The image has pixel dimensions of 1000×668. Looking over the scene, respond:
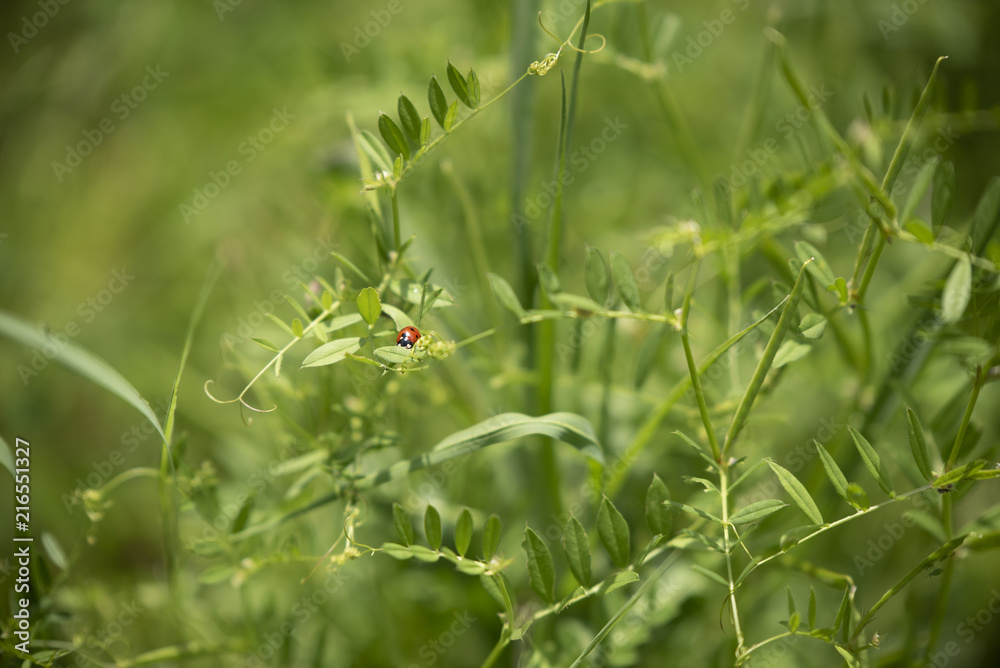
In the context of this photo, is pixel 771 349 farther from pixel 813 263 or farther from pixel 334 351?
pixel 334 351

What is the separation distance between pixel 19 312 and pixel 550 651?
1.33 metres

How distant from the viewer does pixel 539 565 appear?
564 mm

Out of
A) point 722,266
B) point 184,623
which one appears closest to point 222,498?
point 184,623

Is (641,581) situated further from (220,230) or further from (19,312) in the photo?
(19,312)

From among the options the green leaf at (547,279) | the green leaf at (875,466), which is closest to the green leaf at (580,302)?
the green leaf at (547,279)

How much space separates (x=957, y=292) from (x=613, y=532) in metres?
0.37

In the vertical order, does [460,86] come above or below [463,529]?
above

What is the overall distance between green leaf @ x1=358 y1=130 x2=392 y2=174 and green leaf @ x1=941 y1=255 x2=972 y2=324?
20.1 inches

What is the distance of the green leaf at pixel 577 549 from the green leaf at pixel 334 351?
0.24 m

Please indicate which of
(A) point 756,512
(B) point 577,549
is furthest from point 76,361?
(A) point 756,512

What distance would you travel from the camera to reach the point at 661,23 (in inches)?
34.3

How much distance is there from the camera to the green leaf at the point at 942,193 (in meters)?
0.62

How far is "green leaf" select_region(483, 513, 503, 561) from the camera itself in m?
0.56

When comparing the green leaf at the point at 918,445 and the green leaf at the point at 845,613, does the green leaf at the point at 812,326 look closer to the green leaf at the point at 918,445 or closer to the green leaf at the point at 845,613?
the green leaf at the point at 918,445
